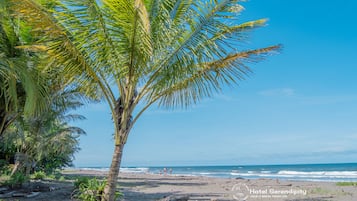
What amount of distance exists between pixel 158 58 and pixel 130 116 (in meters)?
1.29

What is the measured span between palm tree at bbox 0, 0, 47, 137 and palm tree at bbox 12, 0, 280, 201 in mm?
730

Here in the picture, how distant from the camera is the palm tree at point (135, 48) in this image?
5723mm

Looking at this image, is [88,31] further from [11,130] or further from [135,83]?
[11,130]

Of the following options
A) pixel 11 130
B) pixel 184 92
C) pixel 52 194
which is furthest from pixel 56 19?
pixel 11 130

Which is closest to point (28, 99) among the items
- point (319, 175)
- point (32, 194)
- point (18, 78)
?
point (18, 78)

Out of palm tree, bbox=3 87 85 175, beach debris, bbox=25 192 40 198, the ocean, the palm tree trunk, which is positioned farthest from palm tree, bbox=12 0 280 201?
the ocean

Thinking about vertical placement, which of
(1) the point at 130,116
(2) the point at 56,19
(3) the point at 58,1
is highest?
(3) the point at 58,1

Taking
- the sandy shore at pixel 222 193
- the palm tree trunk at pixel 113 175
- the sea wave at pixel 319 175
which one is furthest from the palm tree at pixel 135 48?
the sea wave at pixel 319 175

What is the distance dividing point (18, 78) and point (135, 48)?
104 inches

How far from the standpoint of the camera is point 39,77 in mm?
7402

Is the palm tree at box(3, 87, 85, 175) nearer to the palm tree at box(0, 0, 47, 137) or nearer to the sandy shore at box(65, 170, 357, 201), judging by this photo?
the sandy shore at box(65, 170, 357, 201)

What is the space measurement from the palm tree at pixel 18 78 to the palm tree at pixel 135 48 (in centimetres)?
73

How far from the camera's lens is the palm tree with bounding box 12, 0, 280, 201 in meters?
5.72

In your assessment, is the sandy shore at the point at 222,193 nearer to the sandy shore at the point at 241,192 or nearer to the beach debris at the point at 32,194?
the sandy shore at the point at 241,192
